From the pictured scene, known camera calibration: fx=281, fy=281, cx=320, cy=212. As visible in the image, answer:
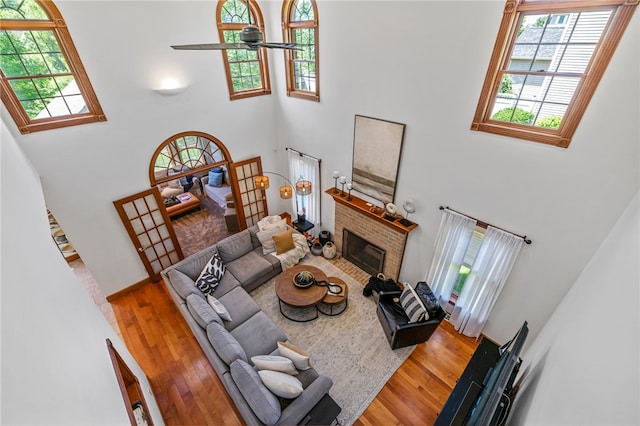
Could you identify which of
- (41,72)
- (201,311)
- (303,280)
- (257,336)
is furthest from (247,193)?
(41,72)

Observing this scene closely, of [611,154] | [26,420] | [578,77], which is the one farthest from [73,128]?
[611,154]

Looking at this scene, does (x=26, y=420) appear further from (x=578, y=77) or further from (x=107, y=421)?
(x=578, y=77)

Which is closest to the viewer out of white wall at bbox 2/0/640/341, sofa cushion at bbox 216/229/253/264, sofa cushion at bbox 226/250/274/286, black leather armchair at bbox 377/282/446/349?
white wall at bbox 2/0/640/341

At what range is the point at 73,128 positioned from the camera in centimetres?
421

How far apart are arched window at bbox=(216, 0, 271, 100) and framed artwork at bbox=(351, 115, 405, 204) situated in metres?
2.57

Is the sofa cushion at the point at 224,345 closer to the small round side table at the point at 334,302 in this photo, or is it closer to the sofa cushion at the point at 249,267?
the sofa cushion at the point at 249,267

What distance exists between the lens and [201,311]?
13.5 ft

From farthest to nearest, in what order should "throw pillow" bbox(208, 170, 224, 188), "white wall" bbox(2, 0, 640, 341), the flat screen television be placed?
1. "throw pillow" bbox(208, 170, 224, 188)
2. "white wall" bbox(2, 0, 640, 341)
3. the flat screen television

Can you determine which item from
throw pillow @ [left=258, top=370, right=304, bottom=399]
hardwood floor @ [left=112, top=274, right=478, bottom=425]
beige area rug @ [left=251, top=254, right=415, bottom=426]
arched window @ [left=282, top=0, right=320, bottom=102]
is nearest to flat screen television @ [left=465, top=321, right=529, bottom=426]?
hardwood floor @ [left=112, top=274, right=478, bottom=425]

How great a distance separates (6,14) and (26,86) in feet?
2.74

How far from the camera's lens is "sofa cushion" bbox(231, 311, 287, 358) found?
408 centimetres

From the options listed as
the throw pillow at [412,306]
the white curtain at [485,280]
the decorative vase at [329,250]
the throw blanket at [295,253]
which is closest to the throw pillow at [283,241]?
the throw blanket at [295,253]

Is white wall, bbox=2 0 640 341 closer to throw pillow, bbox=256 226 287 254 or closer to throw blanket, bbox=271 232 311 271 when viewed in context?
throw blanket, bbox=271 232 311 271

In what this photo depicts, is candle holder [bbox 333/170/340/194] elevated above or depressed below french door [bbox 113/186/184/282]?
above
